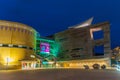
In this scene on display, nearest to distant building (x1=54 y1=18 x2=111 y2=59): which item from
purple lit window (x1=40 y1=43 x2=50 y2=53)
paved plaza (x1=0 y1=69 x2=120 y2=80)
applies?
purple lit window (x1=40 y1=43 x2=50 y2=53)

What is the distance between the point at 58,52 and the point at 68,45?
7877 mm

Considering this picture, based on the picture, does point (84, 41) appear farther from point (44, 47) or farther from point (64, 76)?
point (64, 76)

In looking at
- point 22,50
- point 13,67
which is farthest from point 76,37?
point 13,67

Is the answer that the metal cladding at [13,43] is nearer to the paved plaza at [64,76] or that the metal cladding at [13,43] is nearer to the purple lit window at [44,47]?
the purple lit window at [44,47]

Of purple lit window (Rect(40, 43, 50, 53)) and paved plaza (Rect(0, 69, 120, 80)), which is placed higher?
purple lit window (Rect(40, 43, 50, 53))

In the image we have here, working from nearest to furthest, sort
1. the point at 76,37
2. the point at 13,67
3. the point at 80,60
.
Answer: the point at 13,67 < the point at 80,60 < the point at 76,37

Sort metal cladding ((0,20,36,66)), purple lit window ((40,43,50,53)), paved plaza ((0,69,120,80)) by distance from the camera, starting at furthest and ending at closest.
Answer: purple lit window ((40,43,50,53)) < metal cladding ((0,20,36,66)) < paved plaza ((0,69,120,80))

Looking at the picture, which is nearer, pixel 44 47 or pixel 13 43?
pixel 13 43

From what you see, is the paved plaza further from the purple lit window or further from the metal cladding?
the purple lit window

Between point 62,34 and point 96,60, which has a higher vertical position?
point 62,34

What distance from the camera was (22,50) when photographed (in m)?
65.8

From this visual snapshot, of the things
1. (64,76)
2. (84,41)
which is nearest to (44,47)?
(84,41)

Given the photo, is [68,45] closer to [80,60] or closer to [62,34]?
[62,34]

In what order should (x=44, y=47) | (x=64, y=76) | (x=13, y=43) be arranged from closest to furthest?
1. (x=64, y=76)
2. (x=13, y=43)
3. (x=44, y=47)
